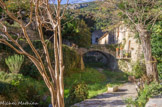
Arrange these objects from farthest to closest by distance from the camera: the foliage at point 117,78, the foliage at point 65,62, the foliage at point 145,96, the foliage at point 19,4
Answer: the foliage at point 117,78 → the foliage at point 65,62 → the foliage at point 145,96 → the foliage at point 19,4

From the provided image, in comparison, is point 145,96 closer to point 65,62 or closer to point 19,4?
point 19,4

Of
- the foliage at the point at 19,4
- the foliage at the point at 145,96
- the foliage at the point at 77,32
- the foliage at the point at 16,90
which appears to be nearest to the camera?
the foliage at the point at 19,4

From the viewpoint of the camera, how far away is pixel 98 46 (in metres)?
17.2

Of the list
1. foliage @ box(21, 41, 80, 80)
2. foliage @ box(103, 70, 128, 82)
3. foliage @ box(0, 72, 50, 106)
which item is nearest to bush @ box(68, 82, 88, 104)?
foliage @ box(0, 72, 50, 106)

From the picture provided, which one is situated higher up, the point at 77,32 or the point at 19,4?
the point at 77,32

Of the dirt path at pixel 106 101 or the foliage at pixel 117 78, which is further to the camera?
the foliage at pixel 117 78

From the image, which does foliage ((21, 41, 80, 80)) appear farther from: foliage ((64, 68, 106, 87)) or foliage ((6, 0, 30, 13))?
foliage ((6, 0, 30, 13))

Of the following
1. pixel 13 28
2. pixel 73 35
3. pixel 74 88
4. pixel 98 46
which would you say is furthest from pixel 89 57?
pixel 74 88

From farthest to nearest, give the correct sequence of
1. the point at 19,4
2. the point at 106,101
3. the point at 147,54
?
the point at 106,101, the point at 147,54, the point at 19,4

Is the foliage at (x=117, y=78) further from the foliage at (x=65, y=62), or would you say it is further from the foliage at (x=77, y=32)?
the foliage at (x=77, y=32)

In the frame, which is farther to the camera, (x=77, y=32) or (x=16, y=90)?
(x=77, y=32)

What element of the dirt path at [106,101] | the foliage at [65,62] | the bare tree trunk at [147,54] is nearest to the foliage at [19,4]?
the dirt path at [106,101]

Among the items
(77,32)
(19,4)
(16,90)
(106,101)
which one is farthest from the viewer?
(77,32)

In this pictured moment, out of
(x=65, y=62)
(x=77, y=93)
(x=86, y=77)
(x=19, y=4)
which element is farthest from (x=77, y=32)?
(x=19, y=4)
